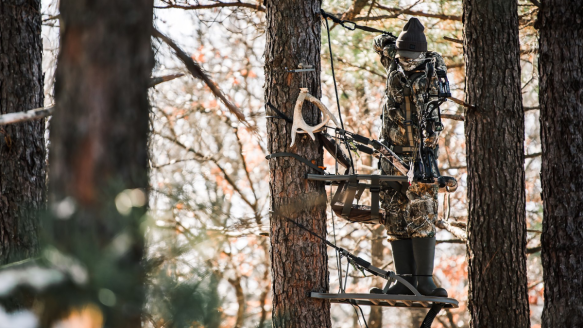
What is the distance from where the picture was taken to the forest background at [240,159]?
96.0 inches

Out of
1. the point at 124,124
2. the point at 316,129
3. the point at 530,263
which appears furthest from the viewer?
the point at 530,263

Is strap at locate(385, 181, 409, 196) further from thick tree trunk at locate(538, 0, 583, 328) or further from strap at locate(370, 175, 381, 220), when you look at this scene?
thick tree trunk at locate(538, 0, 583, 328)

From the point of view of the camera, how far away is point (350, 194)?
4.57 metres

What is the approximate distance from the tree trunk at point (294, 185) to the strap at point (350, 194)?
166mm

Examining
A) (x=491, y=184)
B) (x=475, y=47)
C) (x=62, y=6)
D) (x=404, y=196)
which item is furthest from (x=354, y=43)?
(x=62, y=6)

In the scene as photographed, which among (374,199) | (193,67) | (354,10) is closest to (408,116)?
(374,199)

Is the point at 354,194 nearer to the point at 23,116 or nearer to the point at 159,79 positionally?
the point at 159,79

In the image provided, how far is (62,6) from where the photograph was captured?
8.57 ft

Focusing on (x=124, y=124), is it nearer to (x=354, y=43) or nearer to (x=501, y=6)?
(x=501, y=6)

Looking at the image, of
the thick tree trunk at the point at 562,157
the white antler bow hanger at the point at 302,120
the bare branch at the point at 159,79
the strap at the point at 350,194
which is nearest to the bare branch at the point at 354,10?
the thick tree trunk at the point at 562,157

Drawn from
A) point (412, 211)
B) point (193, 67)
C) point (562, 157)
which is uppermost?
point (193, 67)

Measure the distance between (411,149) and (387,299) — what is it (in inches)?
53.9

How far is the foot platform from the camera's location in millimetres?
4387

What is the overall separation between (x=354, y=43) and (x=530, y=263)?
25.7 feet
